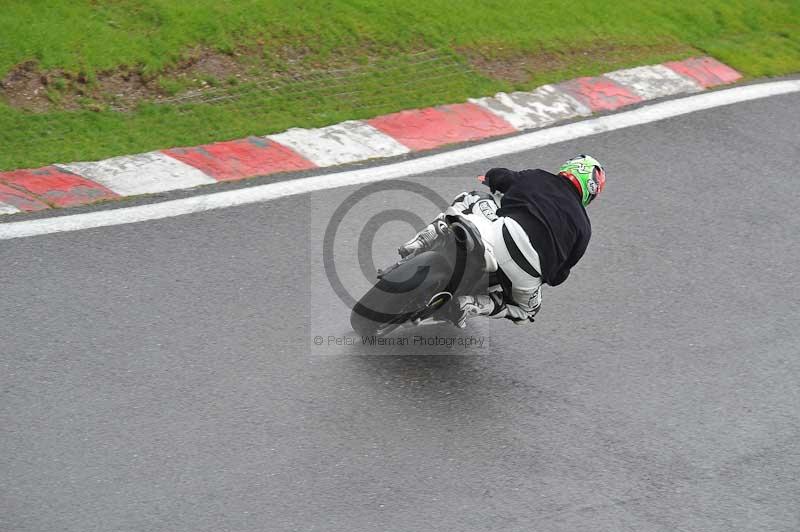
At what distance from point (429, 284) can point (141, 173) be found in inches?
110

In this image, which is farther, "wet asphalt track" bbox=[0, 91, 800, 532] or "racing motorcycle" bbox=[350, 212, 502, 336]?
"racing motorcycle" bbox=[350, 212, 502, 336]

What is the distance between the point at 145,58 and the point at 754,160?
5361 millimetres

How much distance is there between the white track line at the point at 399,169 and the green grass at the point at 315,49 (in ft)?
2.25

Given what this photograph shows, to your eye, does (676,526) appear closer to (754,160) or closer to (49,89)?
(754,160)

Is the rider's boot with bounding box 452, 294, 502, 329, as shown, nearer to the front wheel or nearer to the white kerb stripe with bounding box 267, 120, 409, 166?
the front wheel

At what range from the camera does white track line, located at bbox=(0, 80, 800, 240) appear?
687 cm

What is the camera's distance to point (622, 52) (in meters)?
10.1

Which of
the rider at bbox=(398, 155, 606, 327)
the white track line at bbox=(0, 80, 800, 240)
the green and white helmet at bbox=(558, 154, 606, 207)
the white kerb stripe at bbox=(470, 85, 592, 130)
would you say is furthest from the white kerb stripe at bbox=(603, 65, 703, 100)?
the rider at bbox=(398, 155, 606, 327)

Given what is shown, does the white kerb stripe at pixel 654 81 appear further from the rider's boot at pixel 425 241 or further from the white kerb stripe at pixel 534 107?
the rider's boot at pixel 425 241

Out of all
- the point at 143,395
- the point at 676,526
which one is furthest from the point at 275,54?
the point at 676,526

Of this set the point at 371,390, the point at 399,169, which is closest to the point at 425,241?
the point at 371,390

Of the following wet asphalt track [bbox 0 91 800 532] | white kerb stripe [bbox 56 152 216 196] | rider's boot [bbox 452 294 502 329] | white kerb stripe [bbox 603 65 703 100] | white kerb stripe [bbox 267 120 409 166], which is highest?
white kerb stripe [bbox 603 65 703 100]

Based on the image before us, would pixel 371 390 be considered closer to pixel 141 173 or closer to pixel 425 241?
pixel 425 241

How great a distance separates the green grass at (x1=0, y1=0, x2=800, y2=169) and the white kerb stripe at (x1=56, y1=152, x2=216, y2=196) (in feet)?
0.39
